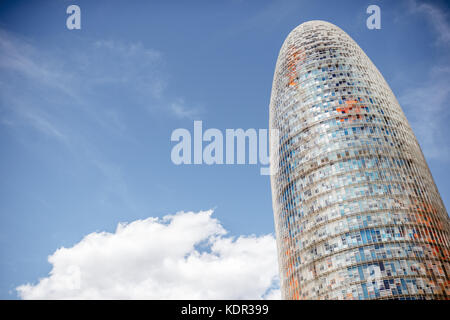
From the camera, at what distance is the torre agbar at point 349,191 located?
271ft

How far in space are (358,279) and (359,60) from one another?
273ft

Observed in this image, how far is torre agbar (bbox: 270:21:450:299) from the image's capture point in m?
82.5

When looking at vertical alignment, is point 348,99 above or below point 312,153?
above

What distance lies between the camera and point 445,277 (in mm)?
81938

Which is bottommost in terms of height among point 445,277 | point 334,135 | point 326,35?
point 445,277

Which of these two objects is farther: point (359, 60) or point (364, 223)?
point (359, 60)

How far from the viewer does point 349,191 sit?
94812 millimetres
